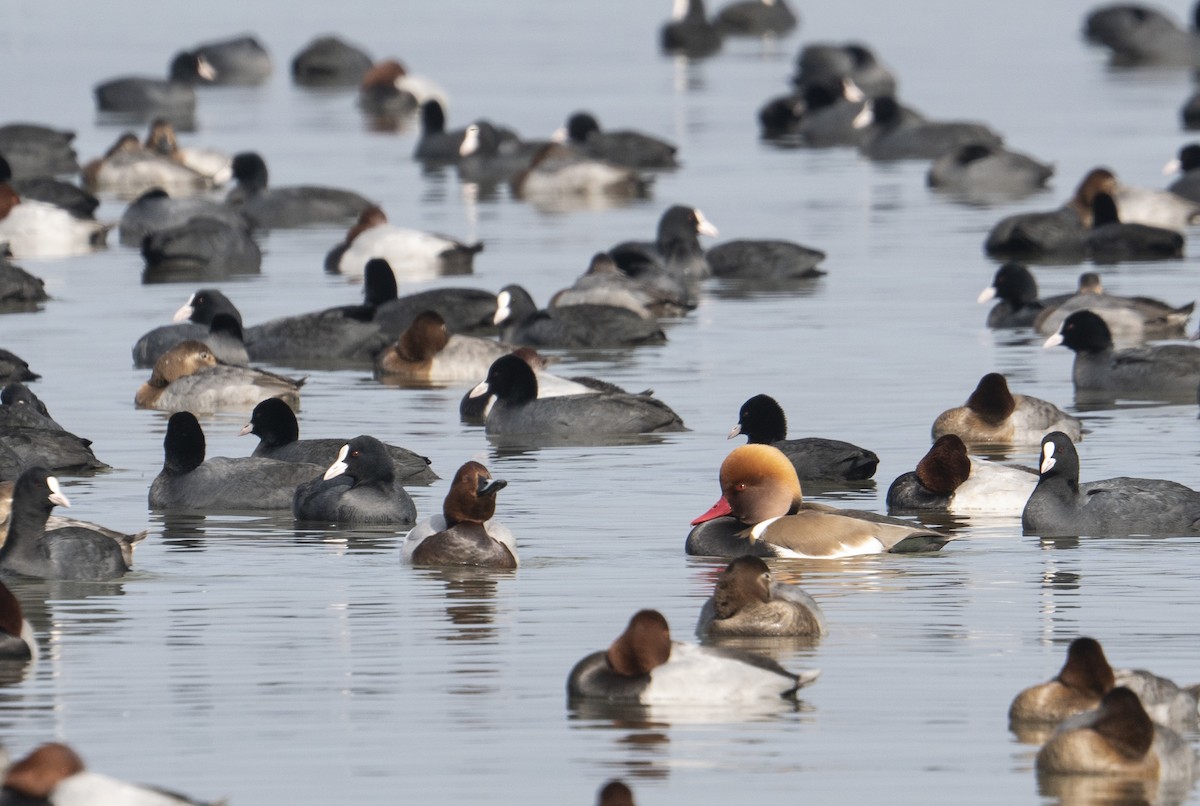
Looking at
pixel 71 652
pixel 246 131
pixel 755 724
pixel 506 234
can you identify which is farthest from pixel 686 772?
pixel 246 131

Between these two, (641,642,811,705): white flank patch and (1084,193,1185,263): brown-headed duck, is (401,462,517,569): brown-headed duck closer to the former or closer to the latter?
(641,642,811,705): white flank patch

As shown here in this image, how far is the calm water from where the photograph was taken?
1194 cm

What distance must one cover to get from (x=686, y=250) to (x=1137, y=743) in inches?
917

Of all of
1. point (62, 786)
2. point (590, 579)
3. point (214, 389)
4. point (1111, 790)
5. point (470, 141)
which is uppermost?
point (470, 141)

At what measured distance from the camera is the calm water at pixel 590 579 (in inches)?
470

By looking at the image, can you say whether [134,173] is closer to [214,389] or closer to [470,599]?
[214,389]

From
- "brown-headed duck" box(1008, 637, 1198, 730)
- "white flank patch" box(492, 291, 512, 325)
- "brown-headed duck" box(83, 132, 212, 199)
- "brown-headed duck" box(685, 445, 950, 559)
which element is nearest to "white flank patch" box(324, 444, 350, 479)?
"brown-headed duck" box(685, 445, 950, 559)

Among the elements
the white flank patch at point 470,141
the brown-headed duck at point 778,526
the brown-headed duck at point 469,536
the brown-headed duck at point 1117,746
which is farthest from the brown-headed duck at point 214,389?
the white flank patch at point 470,141

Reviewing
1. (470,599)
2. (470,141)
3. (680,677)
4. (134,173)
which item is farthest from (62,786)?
(470,141)

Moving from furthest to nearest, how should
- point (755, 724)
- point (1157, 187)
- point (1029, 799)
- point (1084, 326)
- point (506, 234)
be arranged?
point (1157, 187), point (506, 234), point (1084, 326), point (755, 724), point (1029, 799)

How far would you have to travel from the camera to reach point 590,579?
1619 centimetres

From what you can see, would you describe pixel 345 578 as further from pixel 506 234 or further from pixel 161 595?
pixel 506 234

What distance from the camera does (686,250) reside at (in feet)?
112

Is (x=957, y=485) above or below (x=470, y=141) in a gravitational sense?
below
